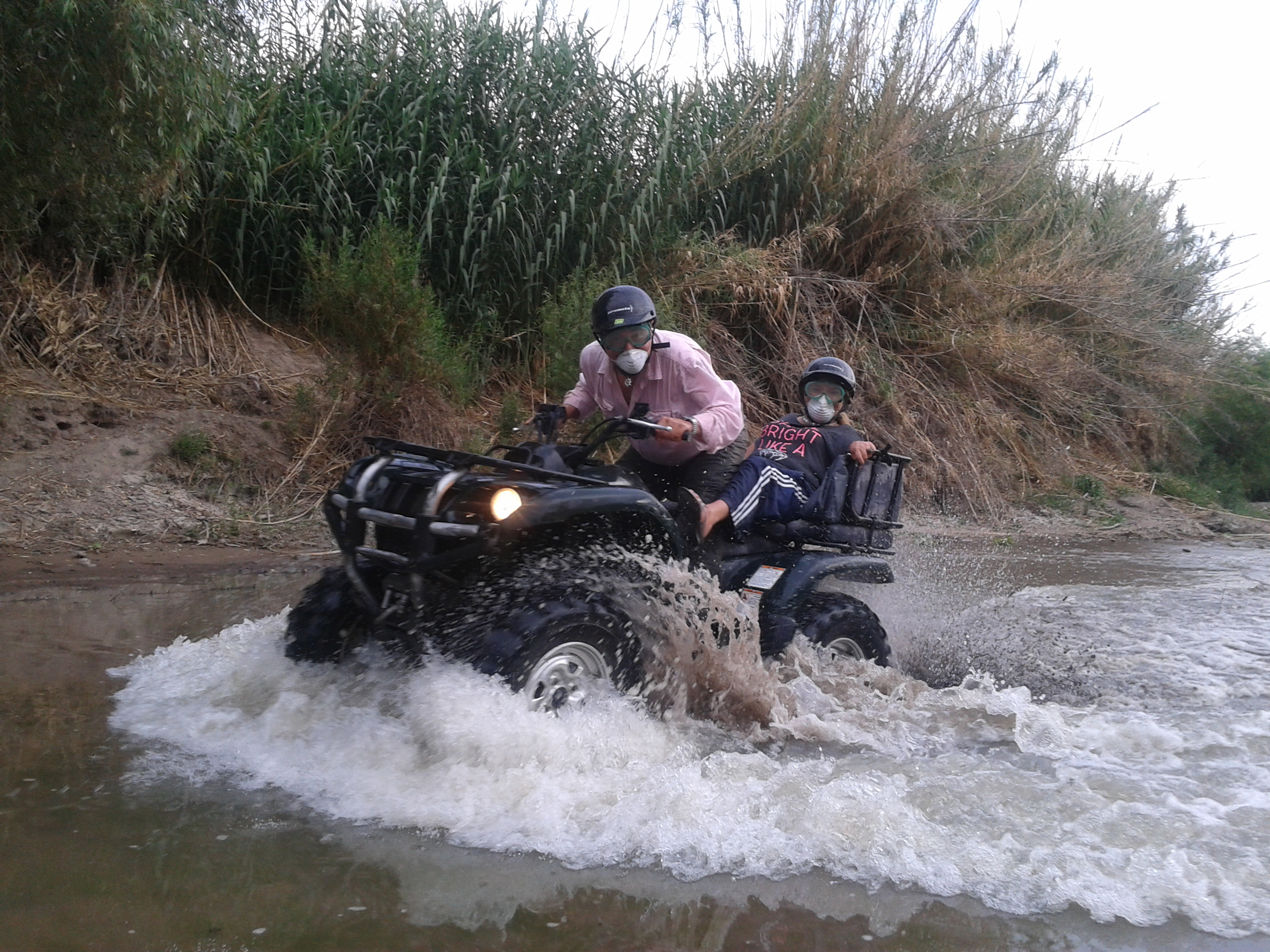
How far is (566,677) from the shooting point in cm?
362

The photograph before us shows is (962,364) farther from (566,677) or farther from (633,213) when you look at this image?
(566,677)

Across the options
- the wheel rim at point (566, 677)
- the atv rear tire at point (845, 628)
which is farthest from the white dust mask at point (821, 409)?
the wheel rim at point (566, 677)

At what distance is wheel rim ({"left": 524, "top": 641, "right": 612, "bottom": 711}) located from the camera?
3488mm

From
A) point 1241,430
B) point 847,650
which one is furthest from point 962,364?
point 847,650

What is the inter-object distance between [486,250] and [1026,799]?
24.7ft

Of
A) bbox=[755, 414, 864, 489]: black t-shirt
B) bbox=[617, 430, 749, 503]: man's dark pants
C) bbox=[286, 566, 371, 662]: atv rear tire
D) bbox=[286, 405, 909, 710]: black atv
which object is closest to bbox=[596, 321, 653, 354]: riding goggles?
bbox=[286, 405, 909, 710]: black atv

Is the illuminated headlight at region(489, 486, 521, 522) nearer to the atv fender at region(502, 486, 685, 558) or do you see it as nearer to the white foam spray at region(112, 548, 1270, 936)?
the atv fender at region(502, 486, 685, 558)

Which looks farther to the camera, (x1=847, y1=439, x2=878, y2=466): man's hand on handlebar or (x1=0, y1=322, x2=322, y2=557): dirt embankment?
(x1=0, y1=322, x2=322, y2=557): dirt embankment

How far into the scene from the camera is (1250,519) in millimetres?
12695

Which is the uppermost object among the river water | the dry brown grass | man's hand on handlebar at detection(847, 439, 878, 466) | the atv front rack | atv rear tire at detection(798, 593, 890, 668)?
the dry brown grass

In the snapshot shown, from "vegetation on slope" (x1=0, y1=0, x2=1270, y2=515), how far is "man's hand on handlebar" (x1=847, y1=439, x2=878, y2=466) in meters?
4.10

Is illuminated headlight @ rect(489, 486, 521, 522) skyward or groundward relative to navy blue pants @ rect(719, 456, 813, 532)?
groundward

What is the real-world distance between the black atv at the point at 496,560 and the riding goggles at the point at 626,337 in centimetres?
39

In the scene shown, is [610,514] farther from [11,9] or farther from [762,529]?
[11,9]
